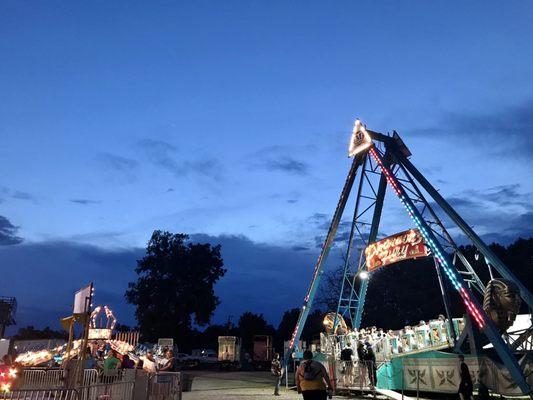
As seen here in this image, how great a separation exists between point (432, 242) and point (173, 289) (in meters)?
45.4

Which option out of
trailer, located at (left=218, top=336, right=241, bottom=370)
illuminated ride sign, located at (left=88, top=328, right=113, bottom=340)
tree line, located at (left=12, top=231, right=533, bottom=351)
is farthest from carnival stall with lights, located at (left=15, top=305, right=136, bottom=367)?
tree line, located at (left=12, top=231, right=533, bottom=351)

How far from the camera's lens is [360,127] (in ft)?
80.3

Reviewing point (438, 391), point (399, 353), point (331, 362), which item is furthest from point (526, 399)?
point (331, 362)

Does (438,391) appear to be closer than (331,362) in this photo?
Yes

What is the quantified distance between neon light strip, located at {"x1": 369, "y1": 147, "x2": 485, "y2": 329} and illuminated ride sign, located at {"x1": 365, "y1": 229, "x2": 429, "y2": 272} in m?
1.41

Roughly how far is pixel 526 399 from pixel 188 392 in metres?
13.1

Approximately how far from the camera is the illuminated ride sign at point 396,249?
2039cm

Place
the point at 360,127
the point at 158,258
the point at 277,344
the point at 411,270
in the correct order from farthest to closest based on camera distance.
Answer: the point at 277,344, the point at 158,258, the point at 411,270, the point at 360,127

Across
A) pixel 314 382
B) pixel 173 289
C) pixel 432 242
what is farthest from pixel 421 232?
pixel 173 289

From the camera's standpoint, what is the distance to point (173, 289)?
58.4 metres

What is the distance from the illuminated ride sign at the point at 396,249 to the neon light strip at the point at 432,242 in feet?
4.64

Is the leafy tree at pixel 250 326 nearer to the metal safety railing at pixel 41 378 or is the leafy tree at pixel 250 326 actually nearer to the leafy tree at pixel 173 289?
the leafy tree at pixel 173 289

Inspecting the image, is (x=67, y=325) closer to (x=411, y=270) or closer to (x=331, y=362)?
(x=331, y=362)

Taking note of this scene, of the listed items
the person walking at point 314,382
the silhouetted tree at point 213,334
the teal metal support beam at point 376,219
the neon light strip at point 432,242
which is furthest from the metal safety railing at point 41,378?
the silhouetted tree at point 213,334
